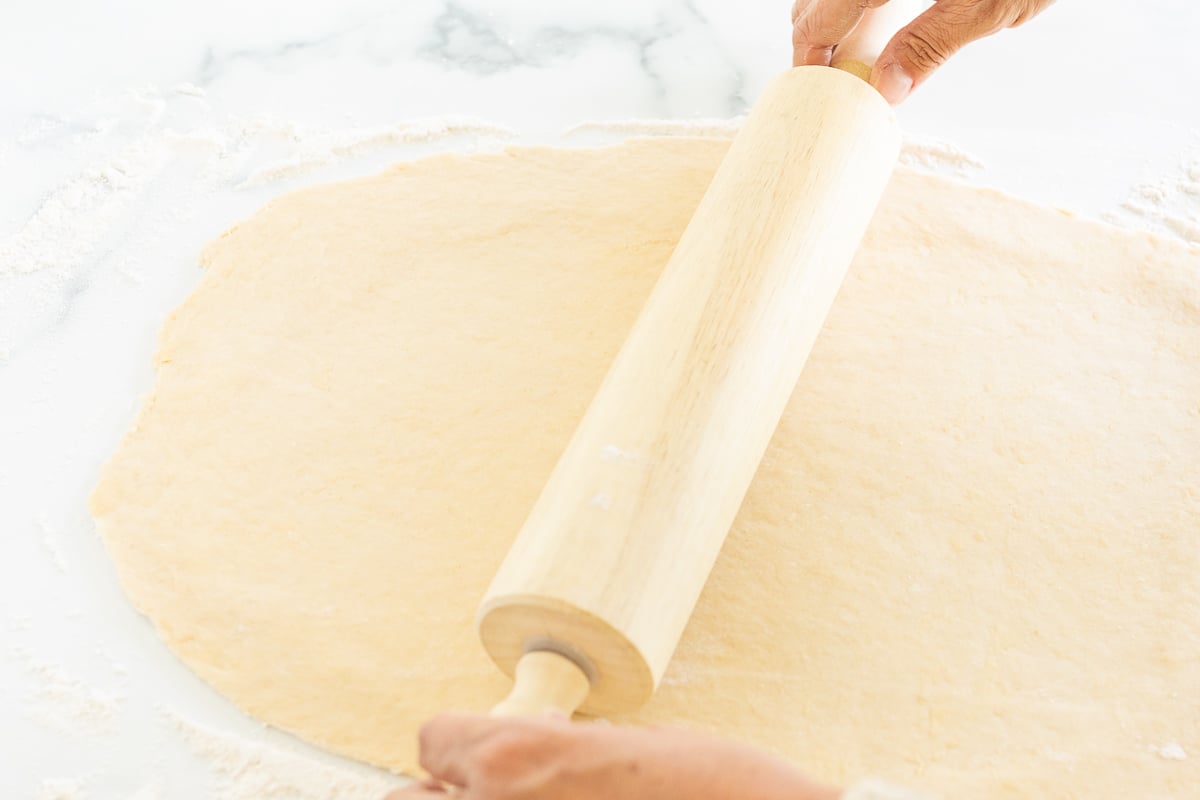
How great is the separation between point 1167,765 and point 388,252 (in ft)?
5.07

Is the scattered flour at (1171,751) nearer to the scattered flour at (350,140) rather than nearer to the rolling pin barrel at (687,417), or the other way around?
the rolling pin barrel at (687,417)

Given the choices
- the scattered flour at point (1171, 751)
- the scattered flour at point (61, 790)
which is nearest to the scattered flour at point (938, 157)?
the scattered flour at point (1171, 751)

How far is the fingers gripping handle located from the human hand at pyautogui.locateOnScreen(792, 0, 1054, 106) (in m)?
0.02

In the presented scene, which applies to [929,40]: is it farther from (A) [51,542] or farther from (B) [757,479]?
(A) [51,542]

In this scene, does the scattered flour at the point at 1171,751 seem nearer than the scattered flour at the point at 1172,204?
Yes

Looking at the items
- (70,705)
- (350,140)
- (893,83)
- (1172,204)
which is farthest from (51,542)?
(1172,204)

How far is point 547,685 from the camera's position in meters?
1.44

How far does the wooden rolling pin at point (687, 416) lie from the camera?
1410 millimetres

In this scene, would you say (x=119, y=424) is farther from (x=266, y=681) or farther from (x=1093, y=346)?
(x=1093, y=346)

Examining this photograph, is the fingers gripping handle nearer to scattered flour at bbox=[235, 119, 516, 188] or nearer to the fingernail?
the fingernail

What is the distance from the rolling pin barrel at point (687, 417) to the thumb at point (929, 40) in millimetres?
142

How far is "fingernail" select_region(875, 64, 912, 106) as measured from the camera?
2043 millimetres

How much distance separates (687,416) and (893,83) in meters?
0.91

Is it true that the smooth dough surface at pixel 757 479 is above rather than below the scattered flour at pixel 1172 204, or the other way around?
below
